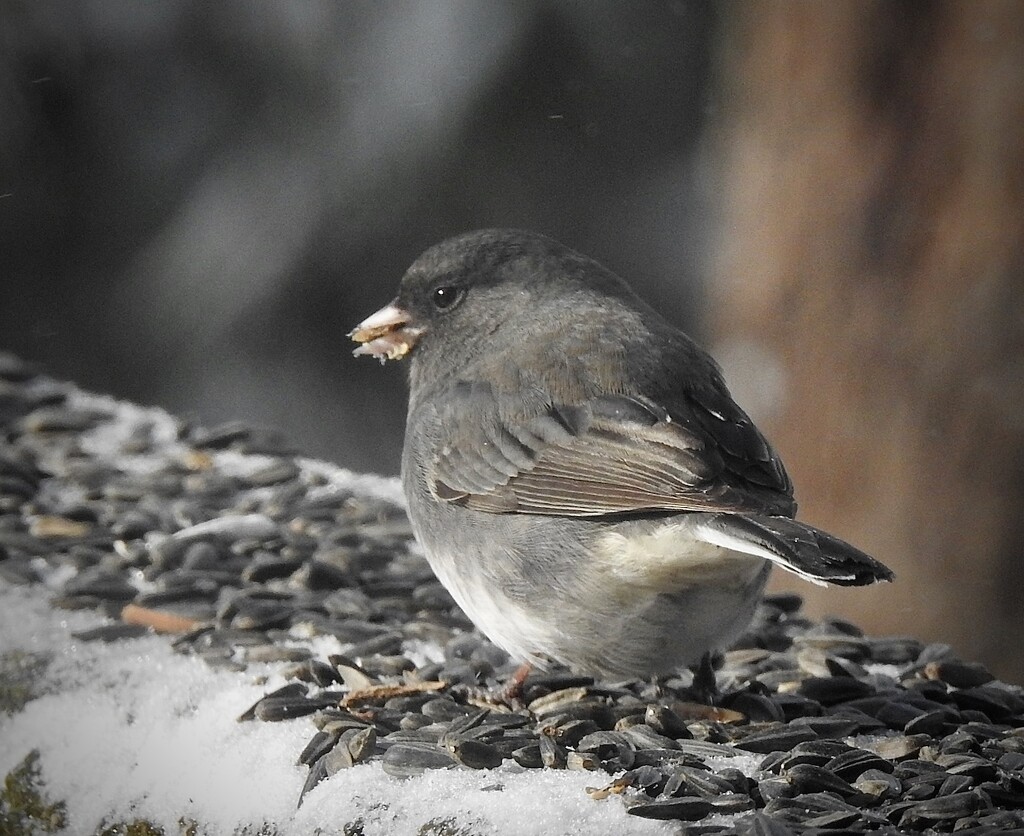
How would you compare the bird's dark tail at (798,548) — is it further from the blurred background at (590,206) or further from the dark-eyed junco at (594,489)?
the blurred background at (590,206)

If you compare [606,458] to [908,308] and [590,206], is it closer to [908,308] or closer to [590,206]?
[908,308]

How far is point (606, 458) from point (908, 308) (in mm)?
2437

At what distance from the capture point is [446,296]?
3004mm

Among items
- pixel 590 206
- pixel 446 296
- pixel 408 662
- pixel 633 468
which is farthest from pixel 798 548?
A: pixel 590 206

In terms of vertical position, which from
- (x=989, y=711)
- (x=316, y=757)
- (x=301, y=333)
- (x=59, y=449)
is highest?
(x=301, y=333)

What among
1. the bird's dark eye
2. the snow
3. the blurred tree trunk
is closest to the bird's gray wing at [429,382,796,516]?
the bird's dark eye

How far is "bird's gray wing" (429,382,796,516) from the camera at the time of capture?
2268 millimetres

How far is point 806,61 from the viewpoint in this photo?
4.59 m

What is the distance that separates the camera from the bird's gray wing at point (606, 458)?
2.27 metres

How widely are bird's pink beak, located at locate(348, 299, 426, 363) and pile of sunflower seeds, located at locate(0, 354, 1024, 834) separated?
48cm

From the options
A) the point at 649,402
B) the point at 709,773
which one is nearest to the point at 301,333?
the point at 649,402

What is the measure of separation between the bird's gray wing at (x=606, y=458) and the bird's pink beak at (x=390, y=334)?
0.34m

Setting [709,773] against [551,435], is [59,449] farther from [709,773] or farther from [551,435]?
[709,773]

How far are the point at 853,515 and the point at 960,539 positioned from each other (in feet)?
1.16
